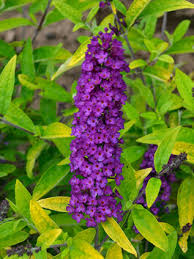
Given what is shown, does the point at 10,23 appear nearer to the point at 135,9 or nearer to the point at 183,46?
the point at 135,9

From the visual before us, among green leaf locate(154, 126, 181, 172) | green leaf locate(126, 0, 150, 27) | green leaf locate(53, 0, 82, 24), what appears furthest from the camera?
green leaf locate(53, 0, 82, 24)

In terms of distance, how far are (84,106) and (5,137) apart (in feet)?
6.75

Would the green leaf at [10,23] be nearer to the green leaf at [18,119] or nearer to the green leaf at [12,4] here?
the green leaf at [12,4]

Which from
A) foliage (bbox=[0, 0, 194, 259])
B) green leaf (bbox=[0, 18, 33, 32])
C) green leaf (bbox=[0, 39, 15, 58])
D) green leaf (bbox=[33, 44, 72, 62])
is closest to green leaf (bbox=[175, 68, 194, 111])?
foliage (bbox=[0, 0, 194, 259])

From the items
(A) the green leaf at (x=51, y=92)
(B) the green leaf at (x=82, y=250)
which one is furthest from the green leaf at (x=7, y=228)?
(A) the green leaf at (x=51, y=92)

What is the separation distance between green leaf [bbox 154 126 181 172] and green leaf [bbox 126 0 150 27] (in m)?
0.87

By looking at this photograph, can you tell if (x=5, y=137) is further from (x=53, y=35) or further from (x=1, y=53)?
(x=53, y=35)

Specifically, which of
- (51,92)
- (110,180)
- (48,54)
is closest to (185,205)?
(110,180)

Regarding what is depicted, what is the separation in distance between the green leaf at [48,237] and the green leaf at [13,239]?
41 centimetres

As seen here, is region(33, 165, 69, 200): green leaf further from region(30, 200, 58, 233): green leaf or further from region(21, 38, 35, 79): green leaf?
region(21, 38, 35, 79): green leaf

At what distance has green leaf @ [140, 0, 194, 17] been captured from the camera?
7.77 feet

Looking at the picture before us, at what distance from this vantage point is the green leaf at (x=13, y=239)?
2.21 m

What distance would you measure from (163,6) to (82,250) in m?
1.57

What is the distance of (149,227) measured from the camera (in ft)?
6.63
